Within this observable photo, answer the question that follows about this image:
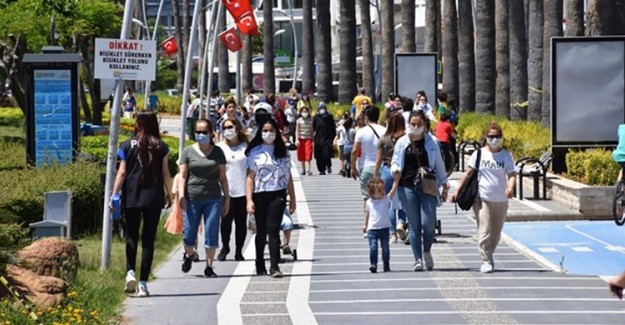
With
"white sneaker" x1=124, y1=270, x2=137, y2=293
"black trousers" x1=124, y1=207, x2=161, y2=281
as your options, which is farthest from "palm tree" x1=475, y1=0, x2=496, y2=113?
"white sneaker" x1=124, y1=270, x2=137, y2=293

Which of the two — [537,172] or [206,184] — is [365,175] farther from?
[537,172]

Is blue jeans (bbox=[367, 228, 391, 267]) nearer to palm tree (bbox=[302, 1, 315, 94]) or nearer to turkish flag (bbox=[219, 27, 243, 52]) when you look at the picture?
turkish flag (bbox=[219, 27, 243, 52])

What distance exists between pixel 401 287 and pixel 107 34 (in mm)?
36867

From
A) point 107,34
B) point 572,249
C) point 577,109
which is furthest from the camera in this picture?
point 107,34

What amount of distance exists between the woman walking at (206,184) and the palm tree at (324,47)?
39719 mm

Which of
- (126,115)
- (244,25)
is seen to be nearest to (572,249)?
(244,25)

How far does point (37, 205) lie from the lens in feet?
62.1

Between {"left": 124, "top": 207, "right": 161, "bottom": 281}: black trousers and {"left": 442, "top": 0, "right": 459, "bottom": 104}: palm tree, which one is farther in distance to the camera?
{"left": 442, "top": 0, "right": 459, "bottom": 104}: palm tree

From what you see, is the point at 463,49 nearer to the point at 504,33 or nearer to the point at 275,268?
the point at 504,33

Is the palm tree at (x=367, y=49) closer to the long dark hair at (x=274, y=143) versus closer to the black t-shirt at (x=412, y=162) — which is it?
the black t-shirt at (x=412, y=162)

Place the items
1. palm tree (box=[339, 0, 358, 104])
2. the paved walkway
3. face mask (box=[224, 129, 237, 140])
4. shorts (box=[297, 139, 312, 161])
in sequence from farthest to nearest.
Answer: palm tree (box=[339, 0, 358, 104]), shorts (box=[297, 139, 312, 161]), face mask (box=[224, 129, 237, 140]), the paved walkway

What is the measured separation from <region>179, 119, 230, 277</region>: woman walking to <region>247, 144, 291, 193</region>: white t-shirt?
0.32m

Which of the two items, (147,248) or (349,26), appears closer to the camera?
(147,248)

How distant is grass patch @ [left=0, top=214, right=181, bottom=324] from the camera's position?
1220cm
